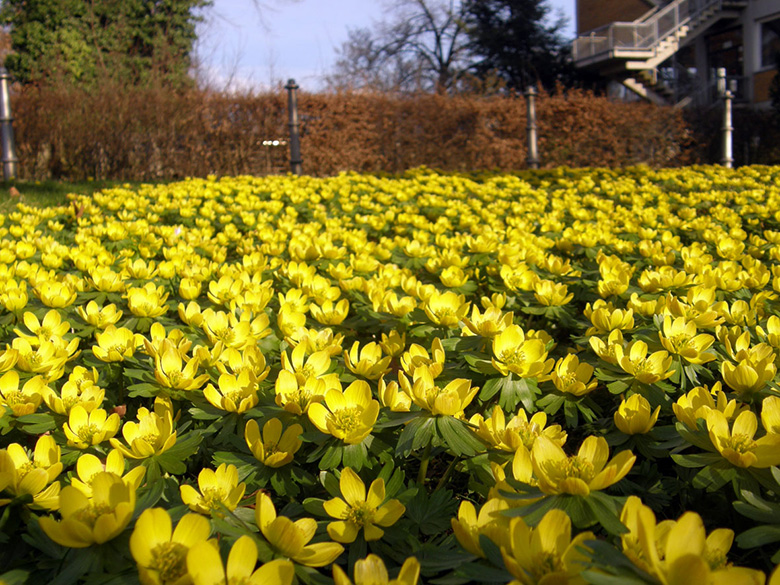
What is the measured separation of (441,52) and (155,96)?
78.6 ft

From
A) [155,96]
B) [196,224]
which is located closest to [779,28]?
[155,96]

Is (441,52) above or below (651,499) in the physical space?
above

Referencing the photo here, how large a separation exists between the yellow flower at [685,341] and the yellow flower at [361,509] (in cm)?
89

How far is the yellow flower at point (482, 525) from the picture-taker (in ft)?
3.08

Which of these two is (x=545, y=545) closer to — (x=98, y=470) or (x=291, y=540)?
(x=291, y=540)

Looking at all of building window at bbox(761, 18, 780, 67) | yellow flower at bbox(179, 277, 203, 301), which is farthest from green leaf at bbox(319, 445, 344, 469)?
building window at bbox(761, 18, 780, 67)

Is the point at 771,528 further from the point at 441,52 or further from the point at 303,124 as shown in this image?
the point at 441,52

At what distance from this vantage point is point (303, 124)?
40.9 ft

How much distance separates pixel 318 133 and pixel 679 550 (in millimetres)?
12581

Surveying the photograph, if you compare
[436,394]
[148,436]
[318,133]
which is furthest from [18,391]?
[318,133]

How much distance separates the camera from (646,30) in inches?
926

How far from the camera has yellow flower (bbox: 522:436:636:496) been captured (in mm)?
968

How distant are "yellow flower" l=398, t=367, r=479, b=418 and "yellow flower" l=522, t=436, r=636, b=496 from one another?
0.69 ft

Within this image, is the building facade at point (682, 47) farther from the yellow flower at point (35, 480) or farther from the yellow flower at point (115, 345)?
the yellow flower at point (35, 480)
